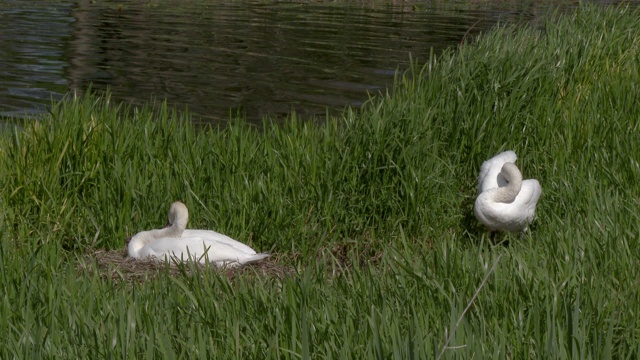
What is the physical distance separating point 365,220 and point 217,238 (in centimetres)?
129

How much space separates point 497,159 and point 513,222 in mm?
576

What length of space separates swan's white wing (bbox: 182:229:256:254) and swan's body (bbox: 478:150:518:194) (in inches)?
66.5

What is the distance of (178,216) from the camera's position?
5.64 meters

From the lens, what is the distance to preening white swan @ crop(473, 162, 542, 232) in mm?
6184

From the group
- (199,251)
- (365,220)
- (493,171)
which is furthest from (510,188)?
(199,251)

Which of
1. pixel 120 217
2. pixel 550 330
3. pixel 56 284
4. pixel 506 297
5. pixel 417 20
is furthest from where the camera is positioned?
pixel 417 20

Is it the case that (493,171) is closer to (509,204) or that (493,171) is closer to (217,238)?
(509,204)

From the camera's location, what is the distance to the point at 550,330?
3.36 metres

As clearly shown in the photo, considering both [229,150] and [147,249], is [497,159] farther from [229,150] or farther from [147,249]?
[147,249]

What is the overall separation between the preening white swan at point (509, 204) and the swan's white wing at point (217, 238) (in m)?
1.51

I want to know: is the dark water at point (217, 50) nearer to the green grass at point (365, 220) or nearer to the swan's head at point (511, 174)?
the green grass at point (365, 220)

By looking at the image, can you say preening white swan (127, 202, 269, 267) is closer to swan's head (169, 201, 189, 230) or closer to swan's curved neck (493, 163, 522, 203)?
swan's head (169, 201, 189, 230)

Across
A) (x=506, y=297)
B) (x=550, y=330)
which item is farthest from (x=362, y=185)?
(x=550, y=330)

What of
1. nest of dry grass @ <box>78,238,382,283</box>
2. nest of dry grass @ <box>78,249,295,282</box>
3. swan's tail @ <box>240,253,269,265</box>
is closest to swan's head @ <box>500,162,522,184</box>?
nest of dry grass @ <box>78,238,382,283</box>
